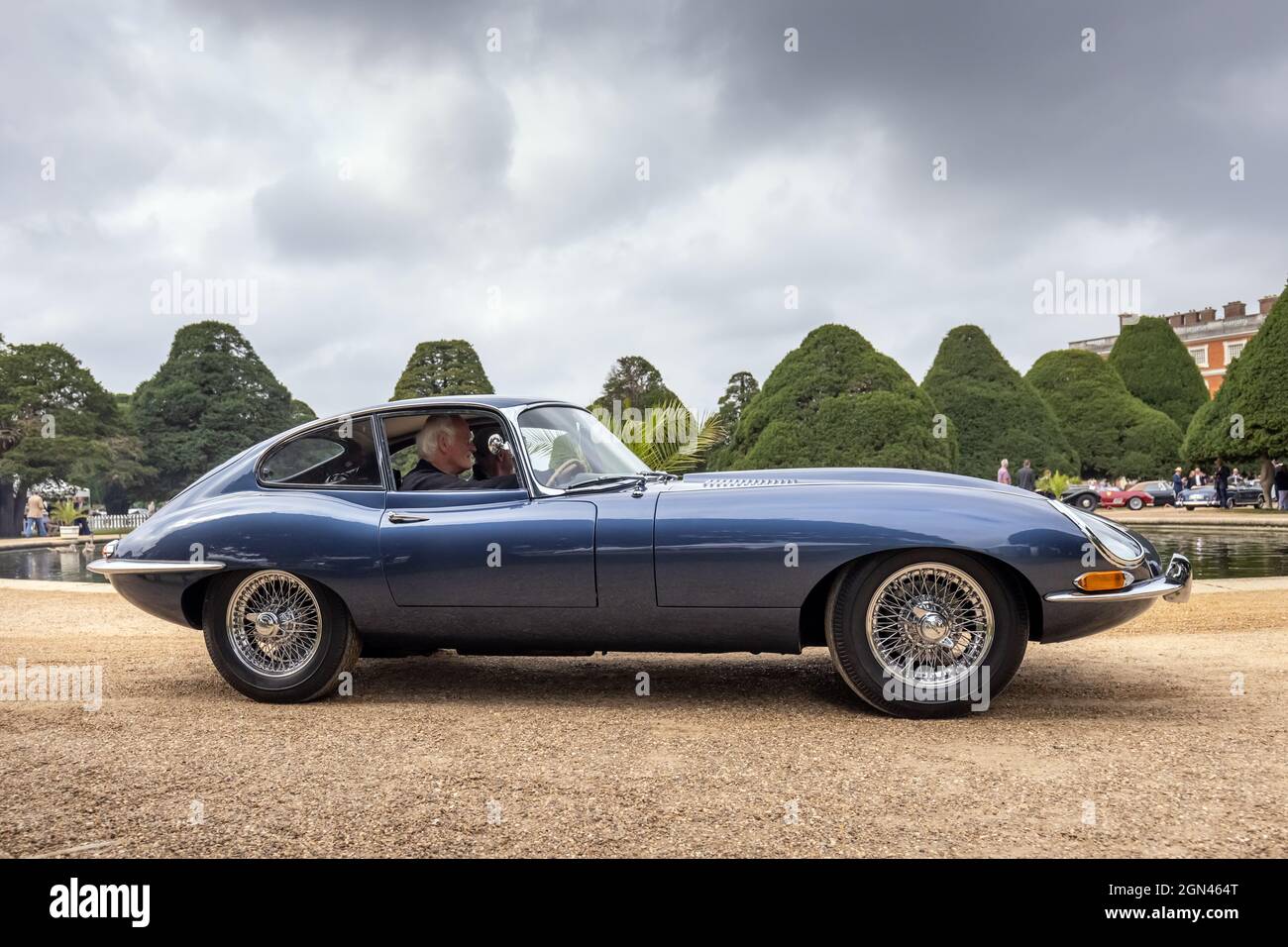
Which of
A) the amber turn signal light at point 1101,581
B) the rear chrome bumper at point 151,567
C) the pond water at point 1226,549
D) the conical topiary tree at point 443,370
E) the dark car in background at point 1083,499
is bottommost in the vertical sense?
the pond water at point 1226,549

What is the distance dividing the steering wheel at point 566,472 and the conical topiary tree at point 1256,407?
31221 millimetres

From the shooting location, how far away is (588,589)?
169 inches

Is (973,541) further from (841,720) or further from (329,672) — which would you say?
(329,672)

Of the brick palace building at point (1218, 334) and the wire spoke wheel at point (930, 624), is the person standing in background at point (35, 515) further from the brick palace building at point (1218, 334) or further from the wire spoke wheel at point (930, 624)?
the brick palace building at point (1218, 334)

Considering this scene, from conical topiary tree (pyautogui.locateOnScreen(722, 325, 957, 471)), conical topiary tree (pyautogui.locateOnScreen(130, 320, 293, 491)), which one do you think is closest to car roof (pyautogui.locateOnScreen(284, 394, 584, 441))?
conical topiary tree (pyautogui.locateOnScreen(722, 325, 957, 471))

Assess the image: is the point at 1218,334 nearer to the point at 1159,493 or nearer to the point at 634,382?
the point at 1159,493

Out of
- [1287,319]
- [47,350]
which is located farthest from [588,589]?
[47,350]

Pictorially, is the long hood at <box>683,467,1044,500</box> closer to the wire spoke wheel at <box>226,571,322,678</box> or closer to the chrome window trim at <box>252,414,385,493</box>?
the chrome window trim at <box>252,414,385,493</box>

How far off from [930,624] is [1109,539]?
908 mm

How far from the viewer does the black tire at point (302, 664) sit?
15.3ft

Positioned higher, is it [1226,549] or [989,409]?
[989,409]

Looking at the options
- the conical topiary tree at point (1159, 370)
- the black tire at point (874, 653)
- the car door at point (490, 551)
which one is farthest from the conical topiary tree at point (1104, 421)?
the car door at point (490, 551)

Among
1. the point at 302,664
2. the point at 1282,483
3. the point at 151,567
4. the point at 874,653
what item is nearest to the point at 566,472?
the point at 302,664

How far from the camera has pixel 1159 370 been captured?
53.5m
